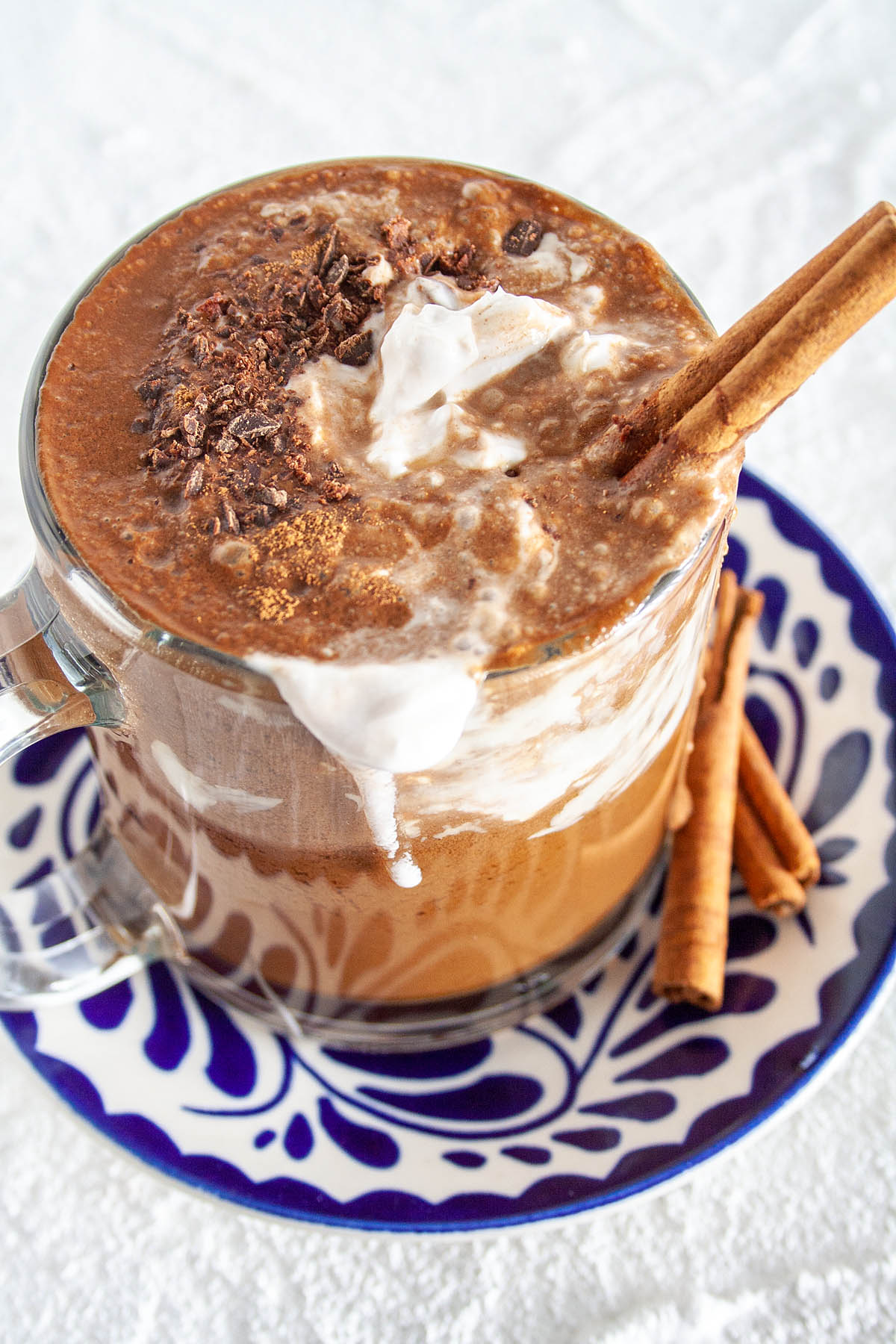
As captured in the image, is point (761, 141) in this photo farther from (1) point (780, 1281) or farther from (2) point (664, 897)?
(1) point (780, 1281)

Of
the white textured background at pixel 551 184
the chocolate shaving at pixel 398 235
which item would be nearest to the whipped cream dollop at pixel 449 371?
the chocolate shaving at pixel 398 235

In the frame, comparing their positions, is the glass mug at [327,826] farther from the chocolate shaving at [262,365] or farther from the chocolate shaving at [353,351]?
the chocolate shaving at [353,351]

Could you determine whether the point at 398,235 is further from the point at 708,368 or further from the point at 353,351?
the point at 708,368

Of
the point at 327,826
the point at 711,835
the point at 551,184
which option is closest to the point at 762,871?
the point at 711,835

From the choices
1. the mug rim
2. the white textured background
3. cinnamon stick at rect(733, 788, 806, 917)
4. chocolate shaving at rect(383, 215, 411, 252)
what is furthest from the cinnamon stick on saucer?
chocolate shaving at rect(383, 215, 411, 252)

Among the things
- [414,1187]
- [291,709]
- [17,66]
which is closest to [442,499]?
[291,709]
